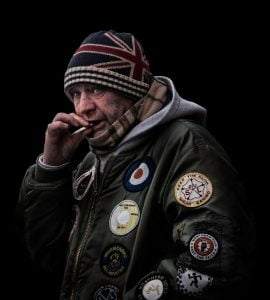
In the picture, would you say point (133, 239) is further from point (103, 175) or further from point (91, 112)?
point (91, 112)

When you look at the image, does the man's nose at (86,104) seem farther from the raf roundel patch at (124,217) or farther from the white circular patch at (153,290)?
the white circular patch at (153,290)

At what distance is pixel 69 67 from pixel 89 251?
852 millimetres

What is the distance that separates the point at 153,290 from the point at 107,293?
26cm

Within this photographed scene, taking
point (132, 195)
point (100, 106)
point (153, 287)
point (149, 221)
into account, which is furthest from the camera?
point (100, 106)

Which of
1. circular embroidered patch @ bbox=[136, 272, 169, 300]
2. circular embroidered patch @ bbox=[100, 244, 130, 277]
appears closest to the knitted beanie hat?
circular embroidered patch @ bbox=[100, 244, 130, 277]

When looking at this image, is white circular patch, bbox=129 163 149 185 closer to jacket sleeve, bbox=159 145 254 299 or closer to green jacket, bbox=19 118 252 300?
green jacket, bbox=19 118 252 300

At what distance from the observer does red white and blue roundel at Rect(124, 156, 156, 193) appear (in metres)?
2.72

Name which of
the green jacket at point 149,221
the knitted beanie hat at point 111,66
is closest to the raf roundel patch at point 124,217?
the green jacket at point 149,221

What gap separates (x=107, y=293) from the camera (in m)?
2.66

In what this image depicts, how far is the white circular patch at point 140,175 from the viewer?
8.97 feet

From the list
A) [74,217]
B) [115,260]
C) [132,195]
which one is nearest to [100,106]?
[132,195]

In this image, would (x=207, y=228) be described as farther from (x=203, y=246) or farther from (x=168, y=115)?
(x=168, y=115)

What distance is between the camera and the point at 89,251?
9.02 feet

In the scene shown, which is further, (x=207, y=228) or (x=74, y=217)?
(x=74, y=217)
